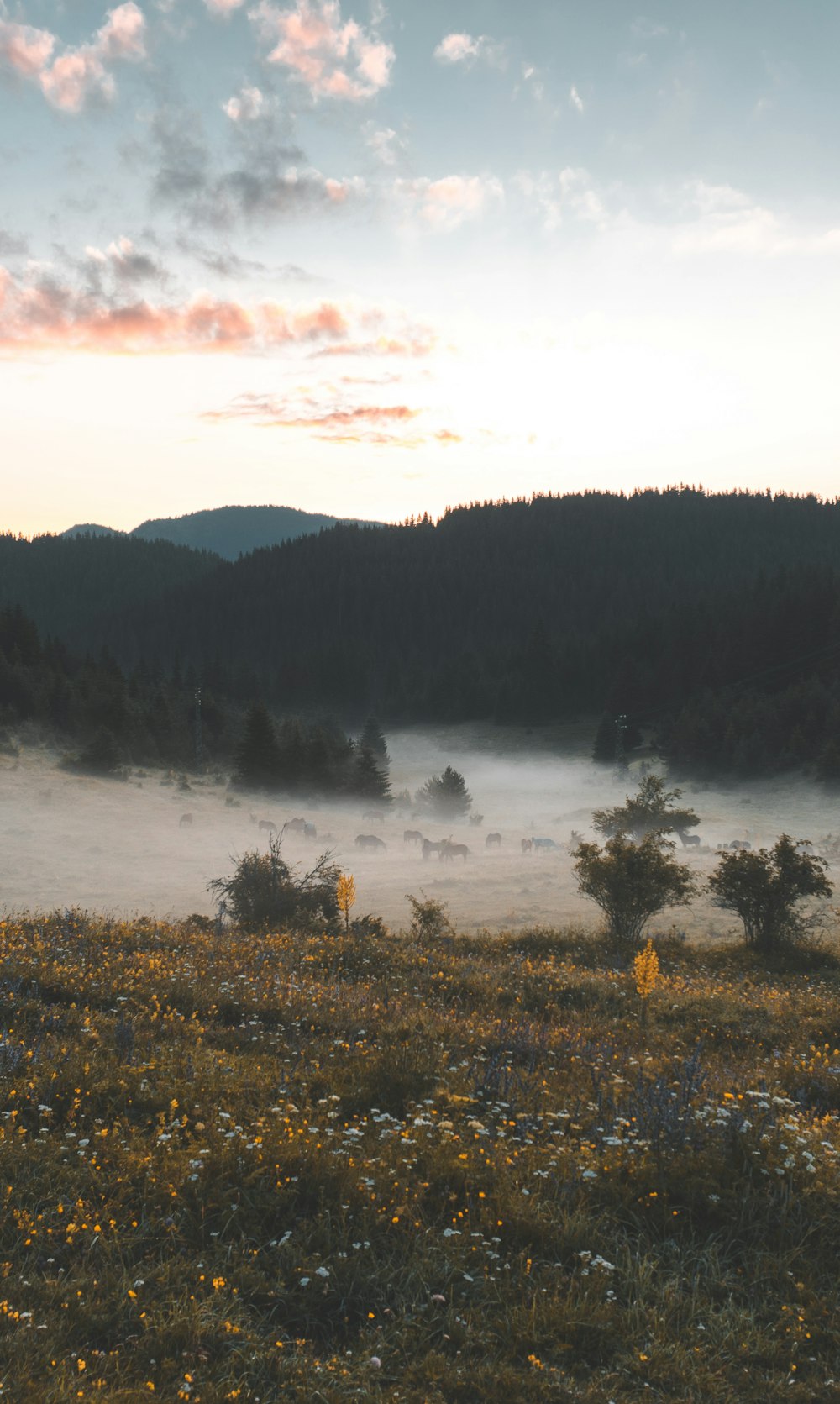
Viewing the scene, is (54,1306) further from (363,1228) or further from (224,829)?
(224,829)

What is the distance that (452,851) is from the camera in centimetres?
4397

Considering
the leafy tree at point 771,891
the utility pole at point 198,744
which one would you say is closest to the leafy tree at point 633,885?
the leafy tree at point 771,891

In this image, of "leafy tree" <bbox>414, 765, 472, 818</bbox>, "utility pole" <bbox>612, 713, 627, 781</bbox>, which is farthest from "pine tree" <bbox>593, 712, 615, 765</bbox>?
"leafy tree" <bbox>414, 765, 472, 818</bbox>

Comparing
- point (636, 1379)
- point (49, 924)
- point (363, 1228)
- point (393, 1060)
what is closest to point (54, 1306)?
point (363, 1228)

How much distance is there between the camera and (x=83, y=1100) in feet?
24.3

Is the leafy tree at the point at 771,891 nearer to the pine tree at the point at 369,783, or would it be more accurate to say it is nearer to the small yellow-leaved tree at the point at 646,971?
the small yellow-leaved tree at the point at 646,971

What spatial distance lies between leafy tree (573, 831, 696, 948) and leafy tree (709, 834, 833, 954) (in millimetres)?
1428

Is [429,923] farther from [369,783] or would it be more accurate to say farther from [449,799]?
[369,783]

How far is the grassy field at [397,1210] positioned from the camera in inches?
187

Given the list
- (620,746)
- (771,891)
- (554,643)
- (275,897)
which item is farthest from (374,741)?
(554,643)

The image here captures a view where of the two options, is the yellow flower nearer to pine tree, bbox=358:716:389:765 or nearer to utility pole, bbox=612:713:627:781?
pine tree, bbox=358:716:389:765

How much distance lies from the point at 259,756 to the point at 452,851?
25.7 meters

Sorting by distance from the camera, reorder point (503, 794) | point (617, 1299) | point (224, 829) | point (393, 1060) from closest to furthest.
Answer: point (617, 1299), point (393, 1060), point (224, 829), point (503, 794)

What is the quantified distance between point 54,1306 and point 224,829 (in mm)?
43645
